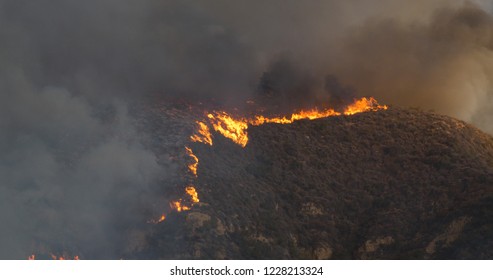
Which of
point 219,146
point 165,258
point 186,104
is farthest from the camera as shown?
point 186,104

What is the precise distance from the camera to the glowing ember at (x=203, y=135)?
223 ft

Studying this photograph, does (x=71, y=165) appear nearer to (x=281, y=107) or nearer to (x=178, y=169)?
(x=178, y=169)

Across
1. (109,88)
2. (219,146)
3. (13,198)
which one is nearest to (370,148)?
(219,146)

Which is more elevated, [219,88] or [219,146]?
[219,88]

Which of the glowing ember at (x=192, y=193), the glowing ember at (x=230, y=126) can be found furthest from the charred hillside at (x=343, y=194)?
the glowing ember at (x=230, y=126)

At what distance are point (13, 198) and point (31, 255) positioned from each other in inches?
228

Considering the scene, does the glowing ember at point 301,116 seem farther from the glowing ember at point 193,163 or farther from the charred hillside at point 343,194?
the glowing ember at point 193,163

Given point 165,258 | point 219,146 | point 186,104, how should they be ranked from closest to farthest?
point 165,258 → point 219,146 → point 186,104

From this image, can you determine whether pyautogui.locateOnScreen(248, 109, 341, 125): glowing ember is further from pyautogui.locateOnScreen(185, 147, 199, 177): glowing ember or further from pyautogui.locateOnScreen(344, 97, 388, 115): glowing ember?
pyautogui.locateOnScreen(185, 147, 199, 177): glowing ember

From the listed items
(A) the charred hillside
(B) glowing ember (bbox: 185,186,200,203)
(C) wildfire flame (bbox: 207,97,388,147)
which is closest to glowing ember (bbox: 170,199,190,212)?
(A) the charred hillside

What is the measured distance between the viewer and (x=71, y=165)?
64.6 meters

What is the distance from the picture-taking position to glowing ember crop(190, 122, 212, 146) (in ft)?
223

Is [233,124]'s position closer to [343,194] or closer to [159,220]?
[343,194]

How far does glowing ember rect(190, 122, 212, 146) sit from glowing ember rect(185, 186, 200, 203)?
243 inches
